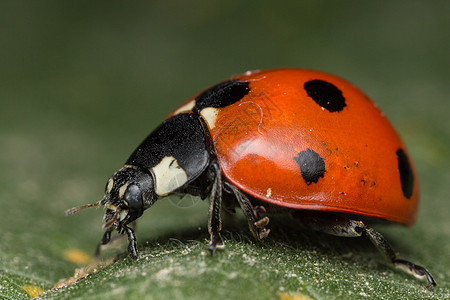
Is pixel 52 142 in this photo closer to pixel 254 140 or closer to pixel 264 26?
pixel 264 26

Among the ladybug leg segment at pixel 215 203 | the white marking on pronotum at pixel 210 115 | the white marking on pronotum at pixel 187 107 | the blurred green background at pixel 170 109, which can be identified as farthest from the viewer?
the white marking on pronotum at pixel 187 107

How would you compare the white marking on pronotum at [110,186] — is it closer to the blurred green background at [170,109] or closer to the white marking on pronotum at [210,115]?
the blurred green background at [170,109]

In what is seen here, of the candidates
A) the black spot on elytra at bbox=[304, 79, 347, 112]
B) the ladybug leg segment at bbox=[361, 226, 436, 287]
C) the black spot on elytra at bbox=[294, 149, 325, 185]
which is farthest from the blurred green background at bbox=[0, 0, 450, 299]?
the black spot on elytra at bbox=[304, 79, 347, 112]

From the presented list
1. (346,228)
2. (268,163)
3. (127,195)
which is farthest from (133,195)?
(346,228)

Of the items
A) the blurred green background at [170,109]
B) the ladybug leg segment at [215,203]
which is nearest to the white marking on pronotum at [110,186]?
the blurred green background at [170,109]

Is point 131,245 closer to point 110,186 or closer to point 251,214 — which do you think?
point 110,186

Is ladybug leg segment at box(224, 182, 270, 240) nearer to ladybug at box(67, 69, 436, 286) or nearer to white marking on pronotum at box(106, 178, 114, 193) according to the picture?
ladybug at box(67, 69, 436, 286)
